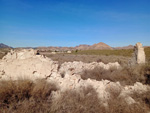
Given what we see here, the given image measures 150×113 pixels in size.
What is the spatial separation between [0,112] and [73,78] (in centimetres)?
267

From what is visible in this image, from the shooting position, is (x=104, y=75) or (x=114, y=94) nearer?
(x=114, y=94)

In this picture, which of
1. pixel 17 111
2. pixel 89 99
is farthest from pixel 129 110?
pixel 17 111

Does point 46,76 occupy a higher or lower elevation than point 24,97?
higher

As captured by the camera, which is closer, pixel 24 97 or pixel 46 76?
pixel 24 97

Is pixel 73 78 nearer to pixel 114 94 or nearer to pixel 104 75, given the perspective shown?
pixel 114 94

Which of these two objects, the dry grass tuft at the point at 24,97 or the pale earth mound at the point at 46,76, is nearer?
the dry grass tuft at the point at 24,97

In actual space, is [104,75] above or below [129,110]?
above

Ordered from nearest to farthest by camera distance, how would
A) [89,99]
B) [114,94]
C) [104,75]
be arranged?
[89,99], [114,94], [104,75]

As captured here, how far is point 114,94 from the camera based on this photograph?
3818mm

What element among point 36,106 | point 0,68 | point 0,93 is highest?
point 0,68

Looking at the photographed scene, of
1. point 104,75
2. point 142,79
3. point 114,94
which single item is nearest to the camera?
point 114,94

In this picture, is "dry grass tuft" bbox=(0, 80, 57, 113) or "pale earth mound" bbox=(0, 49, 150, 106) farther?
"pale earth mound" bbox=(0, 49, 150, 106)

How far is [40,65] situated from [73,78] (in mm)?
1551

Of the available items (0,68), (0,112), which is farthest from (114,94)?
(0,68)
